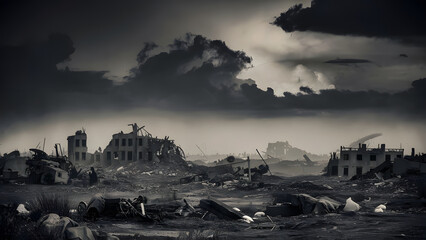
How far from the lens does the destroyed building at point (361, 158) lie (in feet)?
149

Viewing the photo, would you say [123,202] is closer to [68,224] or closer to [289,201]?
[68,224]

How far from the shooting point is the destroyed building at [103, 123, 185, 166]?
163 feet

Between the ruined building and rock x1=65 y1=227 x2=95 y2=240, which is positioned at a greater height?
the ruined building

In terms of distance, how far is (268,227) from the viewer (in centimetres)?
1529

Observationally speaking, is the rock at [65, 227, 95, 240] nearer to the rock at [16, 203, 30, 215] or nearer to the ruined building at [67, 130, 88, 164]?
the rock at [16, 203, 30, 215]

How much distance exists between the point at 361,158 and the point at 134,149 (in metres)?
23.3

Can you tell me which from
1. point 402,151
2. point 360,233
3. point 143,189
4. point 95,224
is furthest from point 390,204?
point 402,151

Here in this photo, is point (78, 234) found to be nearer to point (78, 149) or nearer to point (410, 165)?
point (410, 165)

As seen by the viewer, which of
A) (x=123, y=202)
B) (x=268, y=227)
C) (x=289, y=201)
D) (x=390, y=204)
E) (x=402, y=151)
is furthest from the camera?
(x=402, y=151)

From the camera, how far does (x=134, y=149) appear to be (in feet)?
164

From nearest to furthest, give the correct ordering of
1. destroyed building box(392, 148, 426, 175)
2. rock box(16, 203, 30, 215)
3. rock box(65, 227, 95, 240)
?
1. rock box(65, 227, 95, 240)
2. rock box(16, 203, 30, 215)
3. destroyed building box(392, 148, 426, 175)

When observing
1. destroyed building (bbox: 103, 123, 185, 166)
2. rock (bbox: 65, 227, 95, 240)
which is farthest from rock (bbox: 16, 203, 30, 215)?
destroyed building (bbox: 103, 123, 185, 166)

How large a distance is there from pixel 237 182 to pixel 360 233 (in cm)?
2576

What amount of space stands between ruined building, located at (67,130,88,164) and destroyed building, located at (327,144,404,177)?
26.6 metres
